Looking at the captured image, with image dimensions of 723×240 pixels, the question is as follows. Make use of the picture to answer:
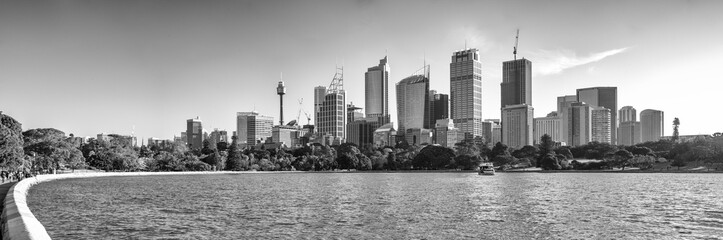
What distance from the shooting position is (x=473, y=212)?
2105 inches

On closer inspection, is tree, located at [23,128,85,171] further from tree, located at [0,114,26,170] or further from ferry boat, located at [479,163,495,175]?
ferry boat, located at [479,163,495,175]

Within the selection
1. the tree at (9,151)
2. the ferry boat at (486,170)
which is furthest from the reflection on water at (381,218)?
the ferry boat at (486,170)

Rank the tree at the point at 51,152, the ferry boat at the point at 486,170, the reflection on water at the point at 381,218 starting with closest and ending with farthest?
the reflection on water at the point at 381,218
the tree at the point at 51,152
the ferry boat at the point at 486,170

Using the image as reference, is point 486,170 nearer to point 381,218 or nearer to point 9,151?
point 9,151

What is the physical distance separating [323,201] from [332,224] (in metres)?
23.0

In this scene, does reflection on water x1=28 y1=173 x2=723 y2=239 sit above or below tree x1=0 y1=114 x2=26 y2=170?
below

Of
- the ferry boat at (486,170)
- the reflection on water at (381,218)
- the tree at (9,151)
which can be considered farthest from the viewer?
the ferry boat at (486,170)

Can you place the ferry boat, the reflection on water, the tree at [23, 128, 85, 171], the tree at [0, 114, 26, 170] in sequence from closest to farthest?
the reflection on water, the tree at [0, 114, 26, 170], the tree at [23, 128, 85, 171], the ferry boat

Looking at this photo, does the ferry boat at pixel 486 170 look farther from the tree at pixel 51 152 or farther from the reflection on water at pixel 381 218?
the tree at pixel 51 152

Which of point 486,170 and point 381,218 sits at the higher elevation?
point 381,218

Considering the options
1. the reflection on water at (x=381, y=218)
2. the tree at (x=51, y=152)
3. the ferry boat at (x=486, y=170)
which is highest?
the tree at (x=51, y=152)

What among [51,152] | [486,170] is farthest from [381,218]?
[486,170]

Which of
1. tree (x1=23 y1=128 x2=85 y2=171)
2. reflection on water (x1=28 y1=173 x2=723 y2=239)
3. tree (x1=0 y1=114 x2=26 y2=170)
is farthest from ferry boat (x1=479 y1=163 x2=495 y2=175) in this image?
tree (x1=0 y1=114 x2=26 y2=170)

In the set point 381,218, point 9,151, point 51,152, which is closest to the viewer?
point 381,218
